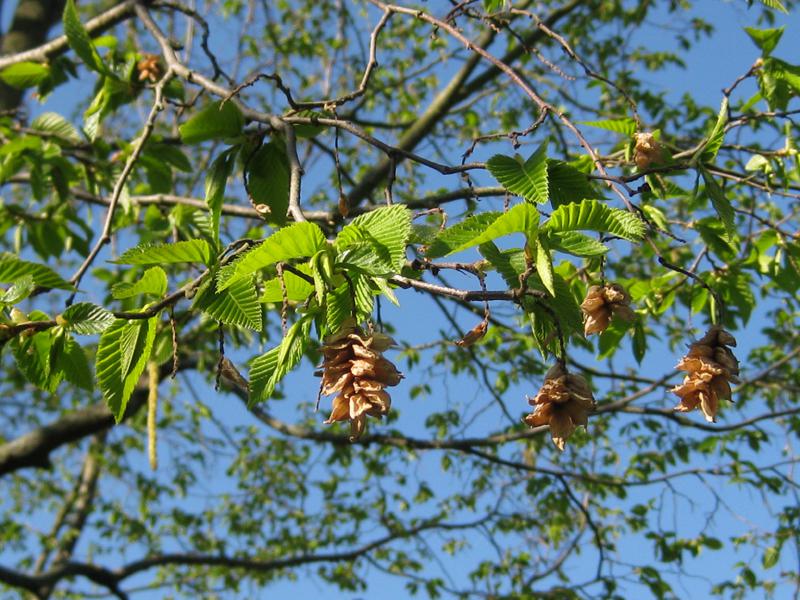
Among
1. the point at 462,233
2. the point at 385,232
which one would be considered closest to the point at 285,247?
the point at 385,232

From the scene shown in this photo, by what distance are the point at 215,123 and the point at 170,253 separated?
67cm

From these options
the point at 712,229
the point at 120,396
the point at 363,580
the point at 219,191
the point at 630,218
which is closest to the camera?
the point at 630,218

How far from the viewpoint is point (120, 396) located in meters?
1.45

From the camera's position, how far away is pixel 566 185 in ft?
5.10

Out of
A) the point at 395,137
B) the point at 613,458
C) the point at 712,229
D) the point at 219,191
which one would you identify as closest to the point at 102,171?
the point at 219,191

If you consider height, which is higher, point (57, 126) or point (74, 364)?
point (57, 126)

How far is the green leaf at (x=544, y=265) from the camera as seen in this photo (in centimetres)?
118

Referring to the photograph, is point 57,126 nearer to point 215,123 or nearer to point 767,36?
point 215,123

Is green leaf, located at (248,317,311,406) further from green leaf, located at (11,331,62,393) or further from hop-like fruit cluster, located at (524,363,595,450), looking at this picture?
green leaf, located at (11,331,62,393)

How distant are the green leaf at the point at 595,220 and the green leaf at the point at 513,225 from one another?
28 mm

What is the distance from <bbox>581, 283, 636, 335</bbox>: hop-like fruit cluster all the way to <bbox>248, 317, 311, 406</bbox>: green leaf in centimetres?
52

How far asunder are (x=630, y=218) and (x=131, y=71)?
2.31 metres

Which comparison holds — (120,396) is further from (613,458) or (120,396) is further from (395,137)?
(395,137)

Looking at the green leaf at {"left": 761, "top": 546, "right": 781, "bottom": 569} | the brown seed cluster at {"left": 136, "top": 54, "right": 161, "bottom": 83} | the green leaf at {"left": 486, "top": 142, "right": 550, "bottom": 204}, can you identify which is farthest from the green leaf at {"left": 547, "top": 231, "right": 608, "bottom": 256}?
the green leaf at {"left": 761, "top": 546, "right": 781, "bottom": 569}
